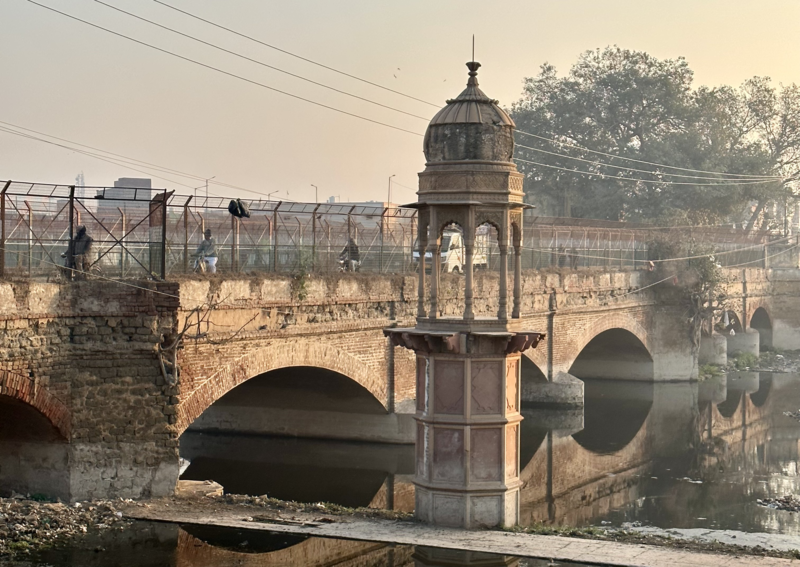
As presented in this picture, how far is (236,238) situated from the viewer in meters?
26.0

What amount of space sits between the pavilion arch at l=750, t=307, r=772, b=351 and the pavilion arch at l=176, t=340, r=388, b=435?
3164cm

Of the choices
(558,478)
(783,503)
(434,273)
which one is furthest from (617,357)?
(434,273)

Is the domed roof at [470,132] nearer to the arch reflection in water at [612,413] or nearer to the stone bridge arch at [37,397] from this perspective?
the stone bridge arch at [37,397]

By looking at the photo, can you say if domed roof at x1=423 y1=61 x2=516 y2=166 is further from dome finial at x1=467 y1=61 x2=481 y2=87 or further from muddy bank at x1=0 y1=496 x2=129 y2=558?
muddy bank at x1=0 y1=496 x2=129 y2=558

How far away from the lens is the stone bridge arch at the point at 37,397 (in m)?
14.8

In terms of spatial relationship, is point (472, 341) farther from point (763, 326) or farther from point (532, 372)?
point (763, 326)

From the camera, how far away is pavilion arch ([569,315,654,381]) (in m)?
38.4

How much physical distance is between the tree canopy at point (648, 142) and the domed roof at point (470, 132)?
44696 millimetres

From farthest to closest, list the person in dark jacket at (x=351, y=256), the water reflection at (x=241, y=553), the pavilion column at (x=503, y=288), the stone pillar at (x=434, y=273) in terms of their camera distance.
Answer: the person in dark jacket at (x=351, y=256) → the stone pillar at (x=434, y=273) → the pavilion column at (x=503, y=288) → the water reflection at (x=241, y=553)

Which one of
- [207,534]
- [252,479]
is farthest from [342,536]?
[252,479]

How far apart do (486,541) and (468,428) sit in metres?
1.62

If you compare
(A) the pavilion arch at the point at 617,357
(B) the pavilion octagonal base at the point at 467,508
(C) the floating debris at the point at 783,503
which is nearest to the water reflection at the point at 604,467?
(C) the floating debris at the point at 783,503

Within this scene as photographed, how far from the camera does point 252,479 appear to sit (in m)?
22.4

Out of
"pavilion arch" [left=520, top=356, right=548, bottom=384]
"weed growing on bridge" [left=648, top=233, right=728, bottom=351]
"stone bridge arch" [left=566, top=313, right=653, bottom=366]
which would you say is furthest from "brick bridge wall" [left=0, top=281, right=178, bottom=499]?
"weed growing on bridge" [left=648, top=233, right=728, bottom=351]
